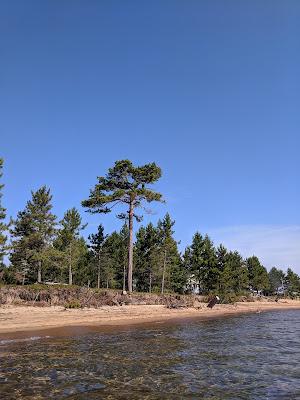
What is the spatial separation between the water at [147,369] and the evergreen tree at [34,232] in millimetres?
35237

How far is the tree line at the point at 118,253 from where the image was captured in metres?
50.3

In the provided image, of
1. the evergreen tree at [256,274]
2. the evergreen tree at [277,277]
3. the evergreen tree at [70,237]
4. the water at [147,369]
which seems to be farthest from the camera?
the evergreen tree at [277,277]

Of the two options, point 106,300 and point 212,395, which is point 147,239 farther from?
point 212,395

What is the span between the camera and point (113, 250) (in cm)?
8294

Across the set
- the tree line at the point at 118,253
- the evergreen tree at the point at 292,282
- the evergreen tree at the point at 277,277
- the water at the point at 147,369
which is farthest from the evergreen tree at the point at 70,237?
the evergreen tree at the point at 277,277

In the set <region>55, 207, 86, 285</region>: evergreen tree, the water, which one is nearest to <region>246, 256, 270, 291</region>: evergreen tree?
<region>55, 207, 86, 285</region>: evergreen tree

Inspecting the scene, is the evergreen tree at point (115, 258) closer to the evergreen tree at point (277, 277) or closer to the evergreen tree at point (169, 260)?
the evergreen tree at point (169, 260)

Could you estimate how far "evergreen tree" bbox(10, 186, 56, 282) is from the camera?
5353 centimetres

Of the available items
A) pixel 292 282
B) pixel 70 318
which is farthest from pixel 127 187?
pixel 292 282

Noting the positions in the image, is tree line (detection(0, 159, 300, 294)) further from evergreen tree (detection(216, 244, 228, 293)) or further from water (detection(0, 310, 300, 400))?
water (detection(0, 310, 300, 400))

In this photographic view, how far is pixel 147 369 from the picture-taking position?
12539 mm

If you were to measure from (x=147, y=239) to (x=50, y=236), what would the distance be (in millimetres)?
27234

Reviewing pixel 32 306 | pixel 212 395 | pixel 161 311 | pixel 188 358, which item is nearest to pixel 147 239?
pixel 161 311

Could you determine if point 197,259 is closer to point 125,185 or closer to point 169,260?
point 169,260
